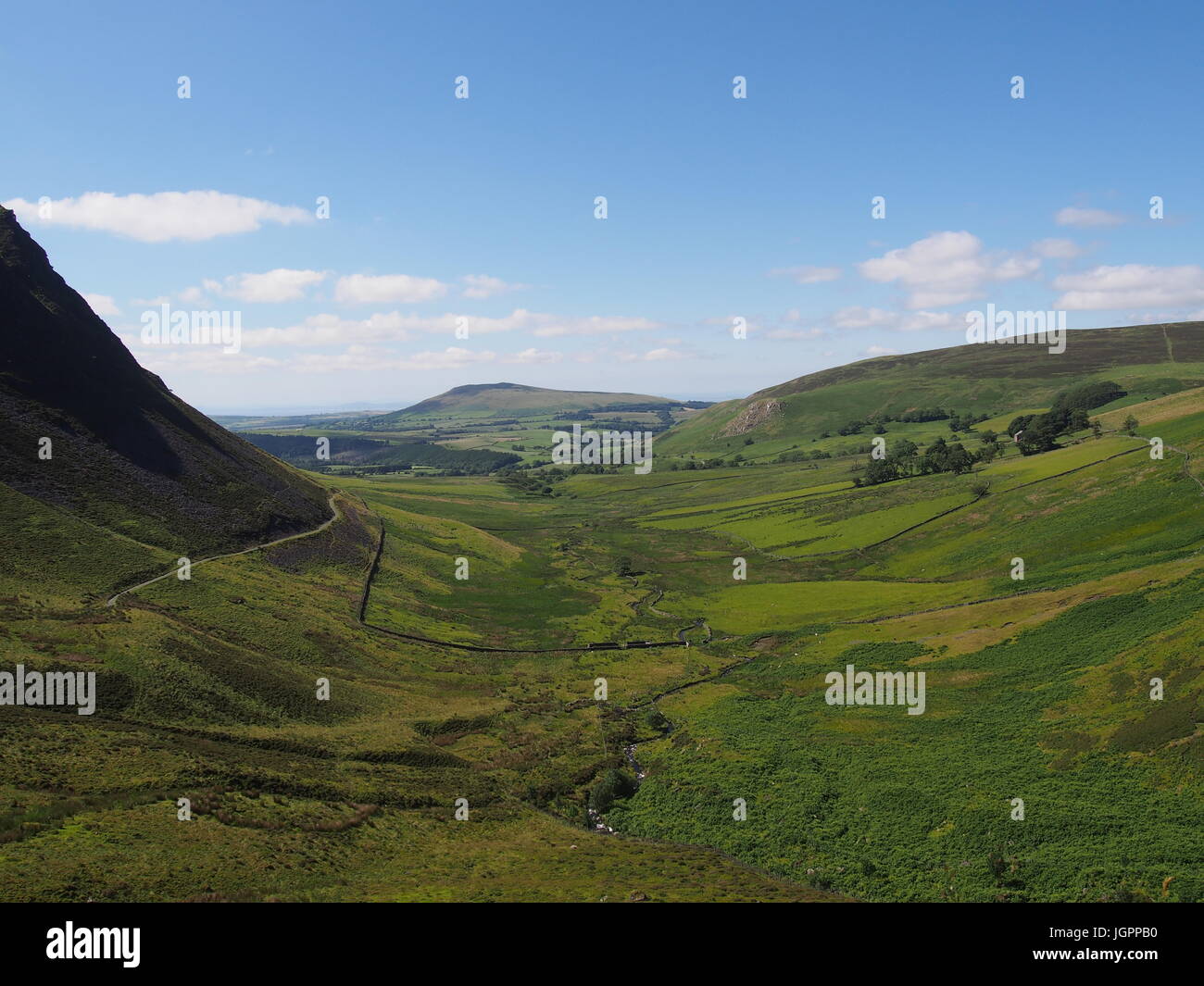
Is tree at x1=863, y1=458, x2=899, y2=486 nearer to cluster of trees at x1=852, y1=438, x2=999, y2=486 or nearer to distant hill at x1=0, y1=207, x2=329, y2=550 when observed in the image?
cluster of trees at x1=852, y1=438, x2=999, y2=486

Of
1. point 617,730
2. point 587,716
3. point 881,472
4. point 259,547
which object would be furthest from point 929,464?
point 259,547

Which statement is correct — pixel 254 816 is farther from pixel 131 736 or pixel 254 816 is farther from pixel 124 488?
pixel 124 488

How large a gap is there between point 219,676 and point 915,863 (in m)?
55.2

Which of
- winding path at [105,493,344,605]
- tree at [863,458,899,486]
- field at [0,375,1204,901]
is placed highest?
tree at [863,458,899,486]

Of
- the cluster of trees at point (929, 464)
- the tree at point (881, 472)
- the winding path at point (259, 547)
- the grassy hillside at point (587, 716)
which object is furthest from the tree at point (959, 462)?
the winding path at point (259, 547)

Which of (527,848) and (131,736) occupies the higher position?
(131,736)

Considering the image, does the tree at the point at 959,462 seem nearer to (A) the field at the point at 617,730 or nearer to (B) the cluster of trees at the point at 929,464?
(B) the cluster of trees at the point at 929,464

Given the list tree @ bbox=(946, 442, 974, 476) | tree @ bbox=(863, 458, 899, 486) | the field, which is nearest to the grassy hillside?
the field

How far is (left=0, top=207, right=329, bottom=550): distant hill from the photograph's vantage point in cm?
8438

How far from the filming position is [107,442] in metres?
97.2

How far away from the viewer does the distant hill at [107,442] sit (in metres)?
84.4

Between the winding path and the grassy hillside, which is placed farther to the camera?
the winding path
